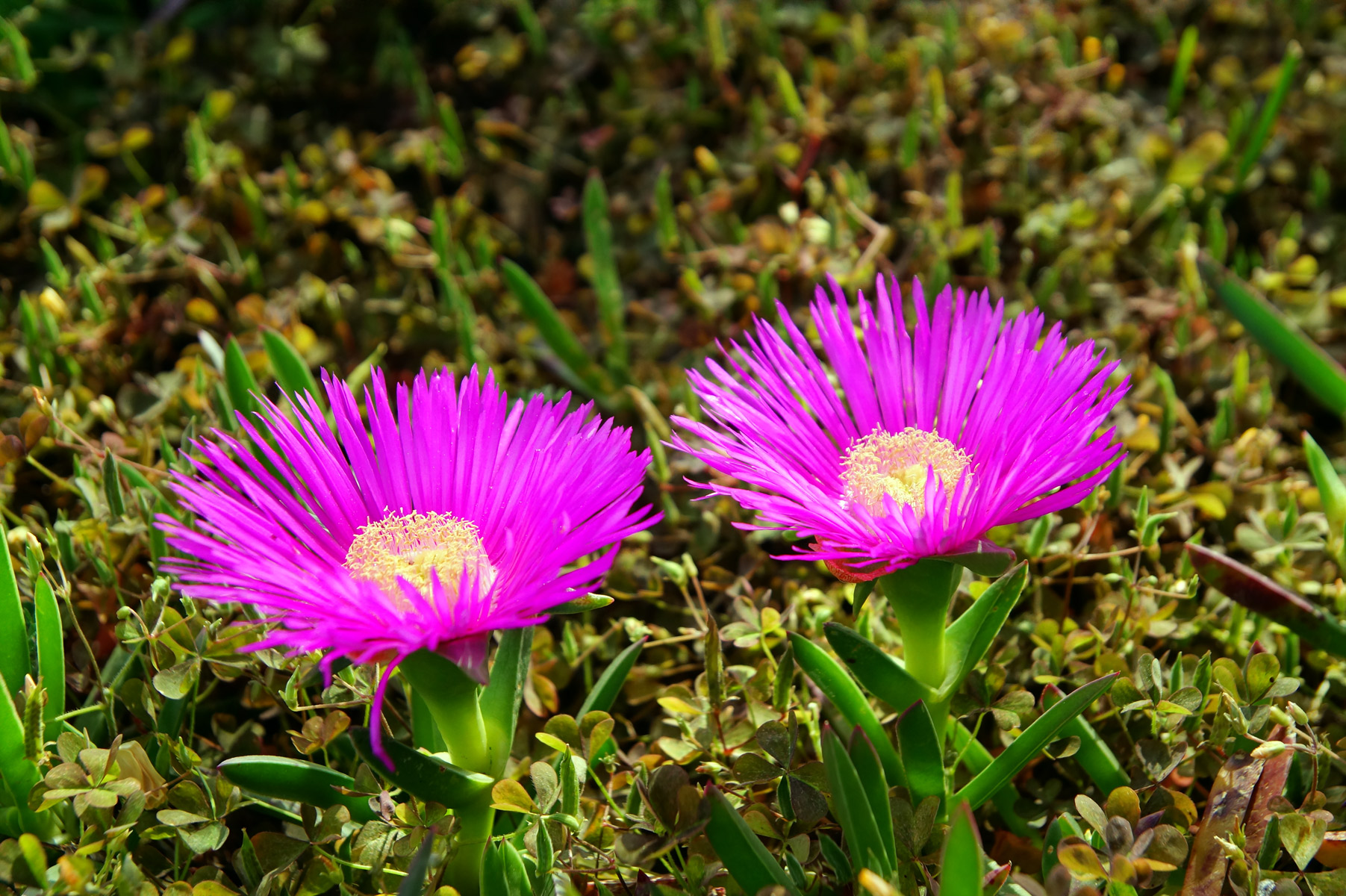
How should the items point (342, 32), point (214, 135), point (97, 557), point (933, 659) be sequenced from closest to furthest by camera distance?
point (933, 659) < point (97, 557) < point (214, 135) < point (342, 32)

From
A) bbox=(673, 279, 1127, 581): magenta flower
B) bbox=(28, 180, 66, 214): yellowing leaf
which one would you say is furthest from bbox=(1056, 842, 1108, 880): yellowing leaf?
bbox=(28, 180, 66, 214): yellowing leaf

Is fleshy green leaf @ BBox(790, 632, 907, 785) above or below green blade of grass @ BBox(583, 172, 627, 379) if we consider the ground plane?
below

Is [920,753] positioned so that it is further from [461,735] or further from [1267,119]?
[1267,119]

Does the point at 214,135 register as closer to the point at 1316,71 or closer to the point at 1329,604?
the point at 1329,604

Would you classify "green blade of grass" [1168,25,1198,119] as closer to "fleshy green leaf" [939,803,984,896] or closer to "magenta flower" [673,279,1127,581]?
"magenta flower" [673,279,1127,581]

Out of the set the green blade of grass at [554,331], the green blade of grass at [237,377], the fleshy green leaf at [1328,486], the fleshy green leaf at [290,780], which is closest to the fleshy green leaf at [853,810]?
the fleshy green leaf at [290,780]

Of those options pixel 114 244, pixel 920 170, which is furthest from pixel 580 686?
pixel 114 244

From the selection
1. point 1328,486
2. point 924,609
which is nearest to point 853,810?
point 924,609
